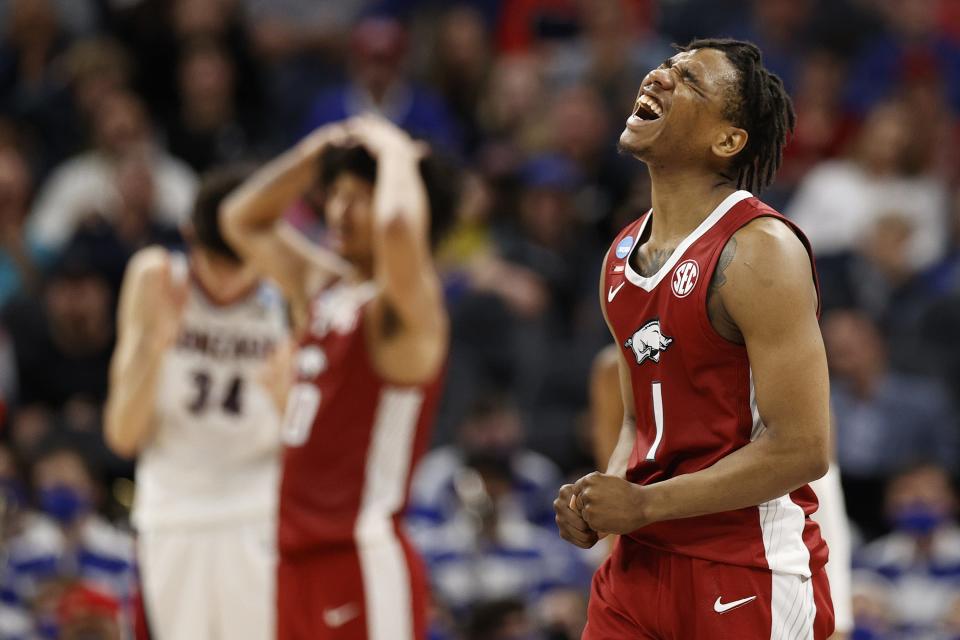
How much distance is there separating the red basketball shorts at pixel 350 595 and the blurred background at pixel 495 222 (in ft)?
5.94

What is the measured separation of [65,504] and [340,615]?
2.65m

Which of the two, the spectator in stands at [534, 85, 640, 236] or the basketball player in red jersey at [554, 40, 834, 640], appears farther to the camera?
the spectator in stands at [534, 85, 640, 236]

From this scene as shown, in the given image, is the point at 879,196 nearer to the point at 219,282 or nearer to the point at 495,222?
the point at 495,222

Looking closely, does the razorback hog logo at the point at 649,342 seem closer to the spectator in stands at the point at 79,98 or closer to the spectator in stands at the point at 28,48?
the spectator in stands at the point at 79,98

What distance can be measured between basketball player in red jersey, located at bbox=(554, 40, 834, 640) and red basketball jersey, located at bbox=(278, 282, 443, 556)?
6.23 ft

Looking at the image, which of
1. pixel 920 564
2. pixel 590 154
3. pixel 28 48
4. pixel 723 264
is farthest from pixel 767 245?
pixel 28 48

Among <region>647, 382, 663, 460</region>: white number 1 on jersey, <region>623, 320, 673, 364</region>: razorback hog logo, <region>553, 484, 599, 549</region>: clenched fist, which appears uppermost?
<region>623, 320, 673, 364</region>: razorback hog logo

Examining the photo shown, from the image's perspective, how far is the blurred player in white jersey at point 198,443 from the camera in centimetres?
570

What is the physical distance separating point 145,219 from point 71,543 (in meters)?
3.11

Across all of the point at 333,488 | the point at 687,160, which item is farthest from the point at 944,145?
the point at 687,160

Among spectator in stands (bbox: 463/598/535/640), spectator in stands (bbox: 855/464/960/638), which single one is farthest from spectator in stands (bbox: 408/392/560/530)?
spectator in stands (bbox: 855/464/960/638)

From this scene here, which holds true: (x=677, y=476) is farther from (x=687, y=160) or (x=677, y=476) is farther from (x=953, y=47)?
(x=953, y=47)

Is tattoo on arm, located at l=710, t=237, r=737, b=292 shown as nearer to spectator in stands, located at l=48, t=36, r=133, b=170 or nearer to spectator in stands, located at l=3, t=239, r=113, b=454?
spectator in stands, located at l=3, t=239, r=113, b=454

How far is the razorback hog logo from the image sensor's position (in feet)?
10.5
